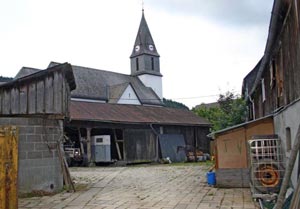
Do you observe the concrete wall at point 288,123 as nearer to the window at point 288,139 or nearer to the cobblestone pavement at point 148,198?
the window at point 288,139

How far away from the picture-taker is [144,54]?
48.5 m

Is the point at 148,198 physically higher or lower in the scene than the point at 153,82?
lower

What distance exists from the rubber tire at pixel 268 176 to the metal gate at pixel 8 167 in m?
5.25

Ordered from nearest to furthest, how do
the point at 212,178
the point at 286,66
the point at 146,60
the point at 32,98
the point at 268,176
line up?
1. the point at 286,66
2. the point at 268,176
3. the point at 32,98
4. the point at 212,178
5. the point at 146,60

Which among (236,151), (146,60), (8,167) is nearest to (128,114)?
(236,151)

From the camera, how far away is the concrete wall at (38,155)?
29.4ft

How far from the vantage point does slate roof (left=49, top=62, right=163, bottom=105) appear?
33653mm

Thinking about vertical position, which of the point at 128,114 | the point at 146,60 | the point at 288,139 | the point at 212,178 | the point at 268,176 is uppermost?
the point at 146,60

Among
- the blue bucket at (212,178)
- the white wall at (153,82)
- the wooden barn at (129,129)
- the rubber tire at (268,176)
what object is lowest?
the blue bucket at (212,178)

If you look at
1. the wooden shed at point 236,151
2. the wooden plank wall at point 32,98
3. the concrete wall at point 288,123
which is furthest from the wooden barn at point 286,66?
the wooden plank wall at point 32,98

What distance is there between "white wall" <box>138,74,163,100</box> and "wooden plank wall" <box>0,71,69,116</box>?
1447 inches

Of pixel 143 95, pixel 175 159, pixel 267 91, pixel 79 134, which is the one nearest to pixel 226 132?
pixel 267 91

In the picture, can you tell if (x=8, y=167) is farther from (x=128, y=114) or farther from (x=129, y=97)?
(x=129, y=97)

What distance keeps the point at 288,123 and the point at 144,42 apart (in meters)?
43.6
